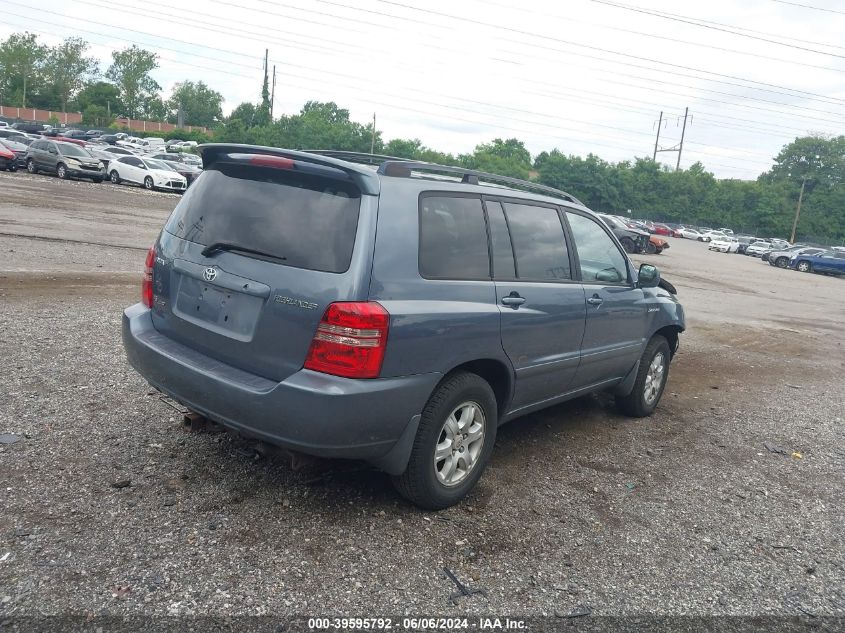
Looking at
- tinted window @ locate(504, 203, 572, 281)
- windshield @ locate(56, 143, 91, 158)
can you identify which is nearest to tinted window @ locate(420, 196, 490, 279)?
tinted window @ locate(504, 203, 572, 281)

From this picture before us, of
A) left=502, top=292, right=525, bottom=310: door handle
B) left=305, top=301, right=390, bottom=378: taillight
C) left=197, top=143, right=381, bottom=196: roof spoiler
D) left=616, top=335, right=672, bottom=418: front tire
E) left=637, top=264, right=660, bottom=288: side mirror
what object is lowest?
left=616, top=335, right=672, bottom=418: front tire

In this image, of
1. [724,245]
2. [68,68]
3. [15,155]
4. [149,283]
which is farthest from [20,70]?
[149,283]

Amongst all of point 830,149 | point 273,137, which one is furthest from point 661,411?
point 830,149

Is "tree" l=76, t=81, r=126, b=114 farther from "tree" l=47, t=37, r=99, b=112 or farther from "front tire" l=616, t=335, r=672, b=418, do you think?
"front tire" l=616, t=335, r=672, b=418

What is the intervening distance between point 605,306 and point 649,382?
1355mm

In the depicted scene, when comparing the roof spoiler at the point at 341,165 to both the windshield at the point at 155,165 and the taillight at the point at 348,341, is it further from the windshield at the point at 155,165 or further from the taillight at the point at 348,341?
the windshield at the point at 155,165

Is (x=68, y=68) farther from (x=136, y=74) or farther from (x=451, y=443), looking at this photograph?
(x=451, y=443)

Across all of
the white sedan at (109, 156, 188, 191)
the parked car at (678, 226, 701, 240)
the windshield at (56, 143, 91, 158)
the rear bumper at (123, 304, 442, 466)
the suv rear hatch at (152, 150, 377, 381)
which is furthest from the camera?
the parked car at (678, 226, 701, 240)

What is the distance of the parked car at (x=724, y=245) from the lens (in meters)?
55.0

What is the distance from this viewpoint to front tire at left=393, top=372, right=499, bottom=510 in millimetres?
3639

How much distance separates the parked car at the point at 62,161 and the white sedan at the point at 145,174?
5.49 ft

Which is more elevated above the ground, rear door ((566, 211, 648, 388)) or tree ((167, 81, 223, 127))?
tree ((167, 81, 223, 127))

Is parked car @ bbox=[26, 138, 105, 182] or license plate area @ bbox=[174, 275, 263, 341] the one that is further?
parked car @ bbox=[26, 138, 105, 182]

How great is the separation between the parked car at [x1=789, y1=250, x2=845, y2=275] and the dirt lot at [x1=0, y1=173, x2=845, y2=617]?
116 feet
